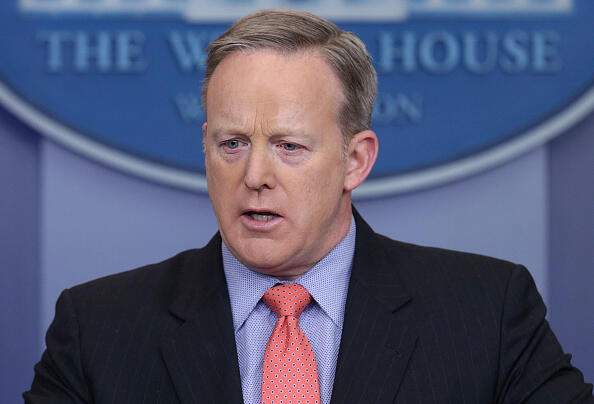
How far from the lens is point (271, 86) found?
152 cm

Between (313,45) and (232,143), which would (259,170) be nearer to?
(232,143)

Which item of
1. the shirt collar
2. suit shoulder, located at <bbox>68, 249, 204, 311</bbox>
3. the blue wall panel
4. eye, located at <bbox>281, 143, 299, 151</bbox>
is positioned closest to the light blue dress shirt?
the shirt collar

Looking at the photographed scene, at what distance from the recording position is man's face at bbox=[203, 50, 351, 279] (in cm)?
151

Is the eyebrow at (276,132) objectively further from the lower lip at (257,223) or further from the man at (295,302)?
the lower lip at (257,223)

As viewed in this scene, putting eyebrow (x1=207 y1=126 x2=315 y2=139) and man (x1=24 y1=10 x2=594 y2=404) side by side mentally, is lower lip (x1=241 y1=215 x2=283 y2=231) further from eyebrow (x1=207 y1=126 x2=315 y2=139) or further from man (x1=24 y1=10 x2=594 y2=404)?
eyebrow (x1=207 y1=126 x2=315 y2=139)

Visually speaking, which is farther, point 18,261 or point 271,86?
point 18,261

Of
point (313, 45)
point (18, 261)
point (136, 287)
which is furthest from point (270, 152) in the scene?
point (18, 261)

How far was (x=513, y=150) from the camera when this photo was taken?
96.1 inches

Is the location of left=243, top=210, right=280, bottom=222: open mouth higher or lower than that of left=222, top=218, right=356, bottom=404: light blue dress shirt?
higher

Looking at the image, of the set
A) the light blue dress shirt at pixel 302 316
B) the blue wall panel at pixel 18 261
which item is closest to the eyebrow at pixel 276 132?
the light blue dress shirt at pixel 302 316

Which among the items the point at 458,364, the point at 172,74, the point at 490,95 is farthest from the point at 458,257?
the point at 172,74

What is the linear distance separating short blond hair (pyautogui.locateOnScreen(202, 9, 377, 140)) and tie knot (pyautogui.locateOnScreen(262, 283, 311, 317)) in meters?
0.30

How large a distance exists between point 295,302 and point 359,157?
0.31 meters

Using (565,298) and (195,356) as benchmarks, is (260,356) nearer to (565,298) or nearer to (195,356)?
(195,356)
